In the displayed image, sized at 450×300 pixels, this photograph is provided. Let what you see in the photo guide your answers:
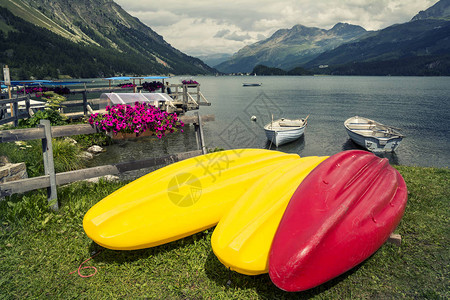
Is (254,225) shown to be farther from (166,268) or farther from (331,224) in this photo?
(166,268)

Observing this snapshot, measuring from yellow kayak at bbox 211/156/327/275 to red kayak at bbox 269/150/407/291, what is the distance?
241 millimetres

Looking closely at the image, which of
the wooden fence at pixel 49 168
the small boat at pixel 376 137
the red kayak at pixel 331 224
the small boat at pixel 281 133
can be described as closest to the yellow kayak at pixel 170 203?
the wooden fence at pixel 49 168

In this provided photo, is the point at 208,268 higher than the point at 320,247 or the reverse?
the reverse

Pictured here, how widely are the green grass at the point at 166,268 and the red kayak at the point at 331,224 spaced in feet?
1.72

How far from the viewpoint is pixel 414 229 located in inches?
232

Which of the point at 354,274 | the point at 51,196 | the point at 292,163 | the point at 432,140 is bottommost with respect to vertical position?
the point at 432,140

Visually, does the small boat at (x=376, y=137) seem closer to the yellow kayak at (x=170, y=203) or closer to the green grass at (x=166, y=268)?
the green grass at (x=166, y=268)

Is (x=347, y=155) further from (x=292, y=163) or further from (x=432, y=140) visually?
(x=432, y=140)

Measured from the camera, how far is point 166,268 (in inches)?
193

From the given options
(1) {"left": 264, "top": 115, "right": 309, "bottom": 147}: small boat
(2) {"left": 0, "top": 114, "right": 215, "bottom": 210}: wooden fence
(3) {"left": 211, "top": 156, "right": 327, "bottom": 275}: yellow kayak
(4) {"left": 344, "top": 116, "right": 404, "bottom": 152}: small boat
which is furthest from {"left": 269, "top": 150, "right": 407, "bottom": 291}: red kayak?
(1) {"left": 264, "top": 115, "right": 309, "bottom": 147}: small boat

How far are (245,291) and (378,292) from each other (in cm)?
205

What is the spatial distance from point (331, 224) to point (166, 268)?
2927 millimetres

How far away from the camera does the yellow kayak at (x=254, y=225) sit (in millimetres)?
4023

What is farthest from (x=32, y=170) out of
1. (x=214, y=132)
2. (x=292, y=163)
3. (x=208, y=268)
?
(x=214, y=132)
